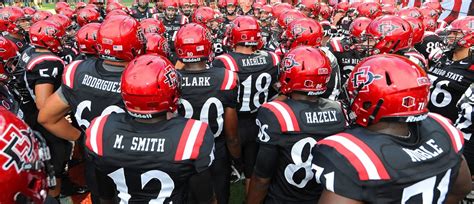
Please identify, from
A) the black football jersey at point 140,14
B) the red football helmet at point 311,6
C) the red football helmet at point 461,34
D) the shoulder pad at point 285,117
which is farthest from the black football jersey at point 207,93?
the black football jersey at point 140,14

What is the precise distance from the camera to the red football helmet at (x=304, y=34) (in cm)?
478

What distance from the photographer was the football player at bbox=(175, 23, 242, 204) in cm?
331

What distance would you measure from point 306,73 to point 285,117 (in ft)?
1.42

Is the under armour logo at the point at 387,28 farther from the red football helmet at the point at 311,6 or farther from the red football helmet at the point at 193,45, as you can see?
the red football helmet at the point at 311,6

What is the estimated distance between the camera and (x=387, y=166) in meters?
1.76

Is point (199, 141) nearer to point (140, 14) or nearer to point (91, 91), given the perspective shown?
point (91, 91)

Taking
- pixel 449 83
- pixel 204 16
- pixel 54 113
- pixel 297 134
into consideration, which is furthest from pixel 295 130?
pixel 204 16

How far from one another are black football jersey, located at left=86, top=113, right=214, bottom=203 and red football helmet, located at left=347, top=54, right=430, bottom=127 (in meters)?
0.94

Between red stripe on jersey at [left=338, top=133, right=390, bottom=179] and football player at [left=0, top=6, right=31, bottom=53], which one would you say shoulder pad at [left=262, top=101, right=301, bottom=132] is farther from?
football player at [left=0, top=6, right=31, bottom=53]

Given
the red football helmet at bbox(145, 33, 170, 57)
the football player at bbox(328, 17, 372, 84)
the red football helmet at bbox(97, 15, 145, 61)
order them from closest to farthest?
1. the red football helmet at bbox(97, 15, 145, 61)
2. the red football helmet at bbox(145, 33, 170, 57)
3. the football player at bbox(328, 17, 372, 84)

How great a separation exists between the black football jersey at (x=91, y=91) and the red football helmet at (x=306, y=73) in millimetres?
1351

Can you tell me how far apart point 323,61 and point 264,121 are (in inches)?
27.5

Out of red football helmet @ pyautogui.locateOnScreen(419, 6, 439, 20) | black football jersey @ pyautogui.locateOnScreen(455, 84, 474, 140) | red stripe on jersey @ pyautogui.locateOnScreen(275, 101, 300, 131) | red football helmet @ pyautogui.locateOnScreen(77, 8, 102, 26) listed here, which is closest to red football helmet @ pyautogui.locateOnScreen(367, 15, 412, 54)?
black football jersey @ pyautogui.locateOnScreen(455, 84, 474, 140)

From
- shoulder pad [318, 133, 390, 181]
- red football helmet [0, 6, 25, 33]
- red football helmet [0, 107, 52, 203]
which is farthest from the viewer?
red football helmet [0, 6, 25, 33]
